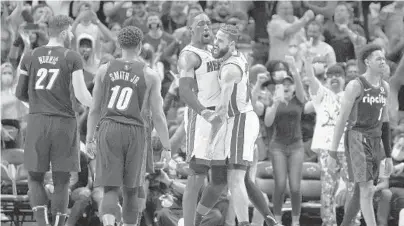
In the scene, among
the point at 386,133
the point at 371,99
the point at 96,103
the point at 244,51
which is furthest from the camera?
the point at 244,51

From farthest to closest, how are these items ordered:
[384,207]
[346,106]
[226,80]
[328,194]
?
[384,207]
[328,194]
[346,106]
[226,80]

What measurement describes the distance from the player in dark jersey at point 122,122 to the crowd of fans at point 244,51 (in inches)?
99.0

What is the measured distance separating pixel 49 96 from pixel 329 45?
7.14 metres

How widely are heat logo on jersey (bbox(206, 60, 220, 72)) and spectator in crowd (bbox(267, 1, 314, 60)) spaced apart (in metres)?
6.05

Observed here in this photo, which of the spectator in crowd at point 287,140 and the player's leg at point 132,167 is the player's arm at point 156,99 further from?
the spectator in crowd at point 287,140

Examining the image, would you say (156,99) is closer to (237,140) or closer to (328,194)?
(237,140)

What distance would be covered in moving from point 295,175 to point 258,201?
1.81 m

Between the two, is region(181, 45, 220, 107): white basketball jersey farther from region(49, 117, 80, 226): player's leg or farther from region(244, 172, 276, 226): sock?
region(49, 117, 80, 226): player's leg

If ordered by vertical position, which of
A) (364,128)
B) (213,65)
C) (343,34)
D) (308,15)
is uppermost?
(308,15)

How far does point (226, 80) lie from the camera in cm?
967

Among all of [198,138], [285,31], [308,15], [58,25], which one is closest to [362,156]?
[198,138]

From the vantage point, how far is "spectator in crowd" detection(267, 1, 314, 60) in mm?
16109

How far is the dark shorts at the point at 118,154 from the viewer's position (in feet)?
30.4

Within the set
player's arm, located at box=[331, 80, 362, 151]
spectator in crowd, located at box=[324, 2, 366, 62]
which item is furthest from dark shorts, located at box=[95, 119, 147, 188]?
spectator in crowd, located at box=[324, 2, 366, 62]
